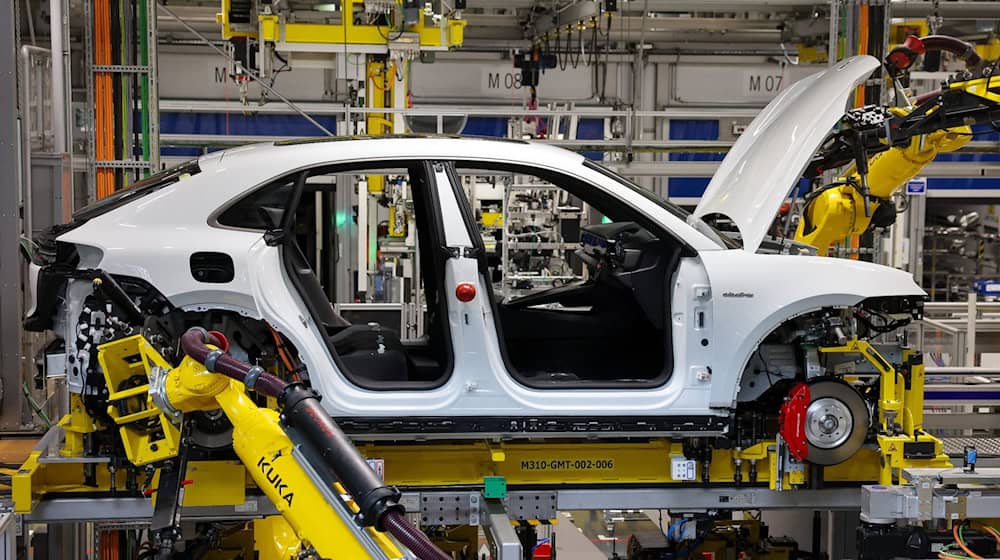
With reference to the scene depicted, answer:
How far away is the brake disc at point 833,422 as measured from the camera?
4953 mm

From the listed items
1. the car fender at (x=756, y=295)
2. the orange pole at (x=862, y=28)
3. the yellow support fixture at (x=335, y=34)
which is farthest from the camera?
the yellow support fixture at (x=335, y=34)

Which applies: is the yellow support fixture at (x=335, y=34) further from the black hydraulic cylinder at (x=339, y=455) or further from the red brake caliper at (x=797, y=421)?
the black hydraulic cylinder at (x=339, y=455)

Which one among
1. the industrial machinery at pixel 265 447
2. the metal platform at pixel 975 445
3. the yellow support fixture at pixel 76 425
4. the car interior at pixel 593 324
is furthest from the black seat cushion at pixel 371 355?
the metal platform at pixel 975 445

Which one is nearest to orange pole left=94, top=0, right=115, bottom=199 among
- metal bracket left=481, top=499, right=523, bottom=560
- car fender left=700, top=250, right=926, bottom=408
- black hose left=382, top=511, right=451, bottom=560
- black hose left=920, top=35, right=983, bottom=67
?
metal bracket left=481, top=499, right=523, bottom=560

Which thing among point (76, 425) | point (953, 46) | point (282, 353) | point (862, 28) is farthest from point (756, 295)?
point (862, 28)

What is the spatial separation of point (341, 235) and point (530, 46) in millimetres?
3603

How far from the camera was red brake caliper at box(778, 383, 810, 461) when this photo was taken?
4.93 meters

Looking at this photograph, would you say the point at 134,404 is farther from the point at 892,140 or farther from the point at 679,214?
the point at 892,140

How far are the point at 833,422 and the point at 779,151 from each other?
1251mm

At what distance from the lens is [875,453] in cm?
523

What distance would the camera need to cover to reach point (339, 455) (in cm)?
348

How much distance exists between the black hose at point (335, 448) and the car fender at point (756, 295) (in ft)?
6.37

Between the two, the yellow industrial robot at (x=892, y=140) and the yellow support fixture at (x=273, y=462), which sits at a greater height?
the yellow industrial robot at (x=892, y=140)

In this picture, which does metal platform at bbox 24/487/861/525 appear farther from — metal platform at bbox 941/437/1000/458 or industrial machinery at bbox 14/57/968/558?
metal platform at bbox 941/437/1000/458
